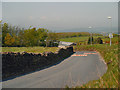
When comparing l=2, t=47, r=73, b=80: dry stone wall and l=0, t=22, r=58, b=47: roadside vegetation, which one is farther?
l=0, t=22, r=58, b=47: roadside vegetation

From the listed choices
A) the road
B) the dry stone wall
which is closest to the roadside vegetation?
the dry stone wall

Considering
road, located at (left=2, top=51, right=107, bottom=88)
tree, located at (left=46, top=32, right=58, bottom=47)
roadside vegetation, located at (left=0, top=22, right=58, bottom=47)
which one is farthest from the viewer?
tree, located at (left=46, top=32, right=58, bottom=47)

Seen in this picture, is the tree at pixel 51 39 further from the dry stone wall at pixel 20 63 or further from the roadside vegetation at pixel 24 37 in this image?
the dry stone wall at pixel 20 63

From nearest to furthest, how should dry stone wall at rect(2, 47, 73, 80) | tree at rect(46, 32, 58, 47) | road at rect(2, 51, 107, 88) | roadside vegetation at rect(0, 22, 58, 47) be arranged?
road at rect(2, 51, 107, 88), dry stone wall at rect(2, 47, 73, 80), roadside vegetation at rect(0, 22, 58, 47), tree at rect(46, 32, 58, 47)

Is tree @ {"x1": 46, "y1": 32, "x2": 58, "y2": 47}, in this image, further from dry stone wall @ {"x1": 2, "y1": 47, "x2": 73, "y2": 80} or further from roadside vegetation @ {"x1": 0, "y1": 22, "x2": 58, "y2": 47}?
dry stone wall @ {"x1": 2, "y1": 47, "x2": 73, "y2": 80}

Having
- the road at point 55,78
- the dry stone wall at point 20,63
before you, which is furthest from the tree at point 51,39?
the road at point 55,78

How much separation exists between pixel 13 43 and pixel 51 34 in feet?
84.5

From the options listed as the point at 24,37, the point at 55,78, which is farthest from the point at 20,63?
the point at 24,37

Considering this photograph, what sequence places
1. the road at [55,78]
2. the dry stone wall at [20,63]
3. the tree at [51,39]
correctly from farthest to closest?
the tree at [51,39] → the dry stone wall at [20,63] → the road at [55,78]

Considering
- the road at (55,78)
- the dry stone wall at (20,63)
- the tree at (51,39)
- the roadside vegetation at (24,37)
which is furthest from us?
the tree at (51,39)

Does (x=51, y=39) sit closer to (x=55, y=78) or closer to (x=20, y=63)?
(x=20, y=63)

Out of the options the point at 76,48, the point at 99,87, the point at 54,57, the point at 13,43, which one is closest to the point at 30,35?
the point at 13,43

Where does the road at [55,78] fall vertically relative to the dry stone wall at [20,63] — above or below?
below

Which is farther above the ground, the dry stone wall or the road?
the dry stone wall
